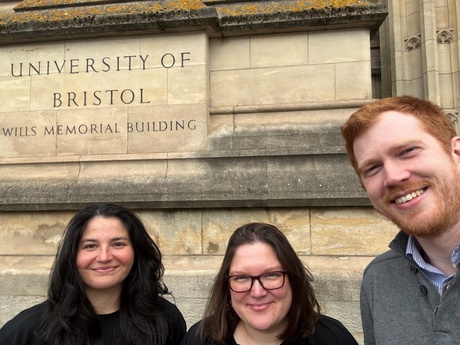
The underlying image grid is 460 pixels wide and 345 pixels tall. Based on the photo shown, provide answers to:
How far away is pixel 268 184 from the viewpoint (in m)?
4.88

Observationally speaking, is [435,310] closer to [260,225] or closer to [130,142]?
[260,225]

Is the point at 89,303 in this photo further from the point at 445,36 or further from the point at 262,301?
the point at 445,36

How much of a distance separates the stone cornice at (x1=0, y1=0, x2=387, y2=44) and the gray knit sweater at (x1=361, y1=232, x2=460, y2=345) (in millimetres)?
4418

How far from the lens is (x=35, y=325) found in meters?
2.38

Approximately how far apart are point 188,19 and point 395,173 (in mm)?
4574

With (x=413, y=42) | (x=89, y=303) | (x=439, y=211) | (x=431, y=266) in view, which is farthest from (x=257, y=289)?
(x=413, y=42)

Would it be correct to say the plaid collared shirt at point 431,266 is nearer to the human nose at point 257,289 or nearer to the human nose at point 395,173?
the human nose at point 395,173

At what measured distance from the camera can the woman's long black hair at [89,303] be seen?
7.77 ft

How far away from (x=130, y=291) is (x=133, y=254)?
0.21 m

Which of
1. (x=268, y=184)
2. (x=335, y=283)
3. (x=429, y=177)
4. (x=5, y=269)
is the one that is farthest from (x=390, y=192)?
(x=5, y=269)

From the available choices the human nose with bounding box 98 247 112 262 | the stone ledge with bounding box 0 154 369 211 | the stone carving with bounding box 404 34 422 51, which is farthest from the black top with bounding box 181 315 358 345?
the stone carving with bounding box 404 34 422 51

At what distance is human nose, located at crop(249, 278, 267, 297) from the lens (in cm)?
212

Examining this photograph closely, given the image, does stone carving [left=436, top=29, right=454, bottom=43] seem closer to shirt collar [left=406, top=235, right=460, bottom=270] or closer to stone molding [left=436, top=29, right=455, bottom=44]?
stone molding [left=436, top=29, right=455, bottom=44]

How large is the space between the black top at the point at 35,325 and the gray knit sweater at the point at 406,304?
3.76 ft
